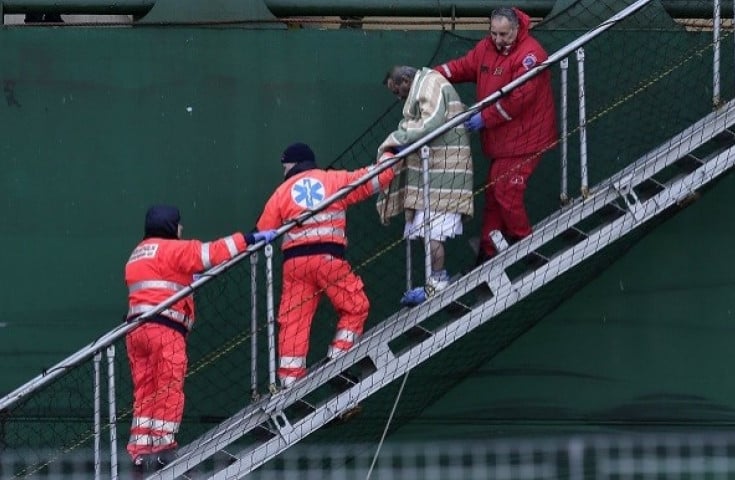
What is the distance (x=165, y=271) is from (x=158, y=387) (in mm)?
729

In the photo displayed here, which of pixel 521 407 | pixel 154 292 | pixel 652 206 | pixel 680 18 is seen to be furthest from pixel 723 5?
pixel 154 292

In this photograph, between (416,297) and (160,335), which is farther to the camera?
(416,297)

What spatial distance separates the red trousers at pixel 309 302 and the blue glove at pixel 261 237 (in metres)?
0.39

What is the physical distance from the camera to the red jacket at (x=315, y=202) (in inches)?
404

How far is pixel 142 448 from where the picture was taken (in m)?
10.3

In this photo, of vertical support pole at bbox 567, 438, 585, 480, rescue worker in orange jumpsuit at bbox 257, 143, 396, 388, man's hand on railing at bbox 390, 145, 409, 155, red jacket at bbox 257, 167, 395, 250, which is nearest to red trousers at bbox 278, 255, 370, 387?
rescue worker in orange jumpsuit at bbox 257, 143, 396, 388

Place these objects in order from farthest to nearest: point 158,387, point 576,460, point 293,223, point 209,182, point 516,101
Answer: point 209,182 < point 576,460 < point 516,101 < point 158,387 < point 293,223

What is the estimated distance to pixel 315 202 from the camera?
10344mm

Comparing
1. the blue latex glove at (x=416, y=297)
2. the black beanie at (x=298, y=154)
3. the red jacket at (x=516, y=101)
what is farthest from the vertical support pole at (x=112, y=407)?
the red jacket at (x=516, y=101)

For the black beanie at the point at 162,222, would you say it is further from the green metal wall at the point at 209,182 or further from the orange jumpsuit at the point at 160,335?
the green metal wall at the point at 209,182

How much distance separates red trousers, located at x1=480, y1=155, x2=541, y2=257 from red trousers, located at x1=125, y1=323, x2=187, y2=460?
2214 millimetres

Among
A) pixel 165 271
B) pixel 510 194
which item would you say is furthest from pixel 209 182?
pixel 510 194

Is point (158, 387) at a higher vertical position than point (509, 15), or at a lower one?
lower

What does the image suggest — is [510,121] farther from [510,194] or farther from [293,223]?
[293,223]
